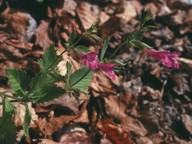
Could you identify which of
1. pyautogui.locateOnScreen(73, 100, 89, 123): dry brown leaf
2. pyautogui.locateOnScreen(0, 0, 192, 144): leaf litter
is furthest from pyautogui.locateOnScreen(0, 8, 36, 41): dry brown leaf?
pyautogui.locateOnScreen(73, 100, 89, 123): dry brown leaf

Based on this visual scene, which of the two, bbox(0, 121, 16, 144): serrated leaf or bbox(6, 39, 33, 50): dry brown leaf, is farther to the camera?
bbox(6, 39, 33, 50): dry brown leaf

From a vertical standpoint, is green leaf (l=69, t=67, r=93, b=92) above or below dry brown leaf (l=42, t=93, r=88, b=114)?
above

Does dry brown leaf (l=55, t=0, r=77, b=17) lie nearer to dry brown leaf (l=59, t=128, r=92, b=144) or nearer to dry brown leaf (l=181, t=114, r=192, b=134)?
dry brown leaf (l=59, t=128, r=92, b=144)

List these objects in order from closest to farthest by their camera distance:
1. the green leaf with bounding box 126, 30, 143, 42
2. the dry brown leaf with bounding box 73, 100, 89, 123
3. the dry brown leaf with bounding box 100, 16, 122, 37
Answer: the green leaf with bounding box 126, 30, 143, 42 → the dry brown leaf with bounding box 73, 100, 89, 123 → the dry brown leaf with bounding box 100, 16, 122, 37

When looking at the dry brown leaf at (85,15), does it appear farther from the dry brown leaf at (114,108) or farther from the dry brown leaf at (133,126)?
the dry brown leaf at (133,126)

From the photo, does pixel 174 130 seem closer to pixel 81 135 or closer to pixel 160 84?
pixel 160 84

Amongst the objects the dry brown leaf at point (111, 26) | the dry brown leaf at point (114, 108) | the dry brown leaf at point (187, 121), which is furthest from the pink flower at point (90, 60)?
the dry brown leaf at point (111, 26)
